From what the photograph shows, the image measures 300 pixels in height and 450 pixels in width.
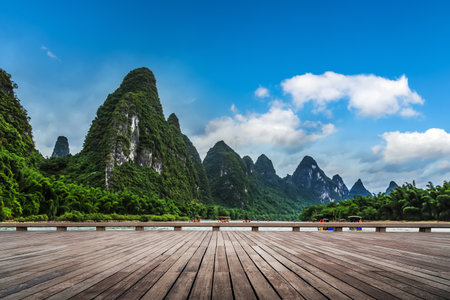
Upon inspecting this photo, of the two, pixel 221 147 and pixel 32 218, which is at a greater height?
pixel 221 147

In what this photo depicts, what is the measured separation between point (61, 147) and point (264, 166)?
125570mm

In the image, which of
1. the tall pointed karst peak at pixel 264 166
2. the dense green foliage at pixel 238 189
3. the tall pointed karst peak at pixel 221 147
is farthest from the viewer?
the tall pointed karst peak at pixel 264 166

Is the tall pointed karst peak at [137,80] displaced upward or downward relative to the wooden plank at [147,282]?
upward

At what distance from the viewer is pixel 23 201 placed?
25.0m

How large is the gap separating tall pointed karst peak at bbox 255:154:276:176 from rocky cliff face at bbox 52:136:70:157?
4678 inches

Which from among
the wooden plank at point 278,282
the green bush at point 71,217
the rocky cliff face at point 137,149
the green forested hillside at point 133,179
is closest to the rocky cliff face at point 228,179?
the green forested hillside at point 133,179

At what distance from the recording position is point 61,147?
124562mm

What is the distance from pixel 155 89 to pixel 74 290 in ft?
337

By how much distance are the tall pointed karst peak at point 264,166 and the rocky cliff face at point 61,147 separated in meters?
119

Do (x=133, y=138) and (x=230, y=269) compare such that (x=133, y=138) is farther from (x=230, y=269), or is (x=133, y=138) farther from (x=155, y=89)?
(x=230, y=269)

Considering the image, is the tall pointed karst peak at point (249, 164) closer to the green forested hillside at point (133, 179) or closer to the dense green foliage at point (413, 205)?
the green forested hillside at point (133, 179)

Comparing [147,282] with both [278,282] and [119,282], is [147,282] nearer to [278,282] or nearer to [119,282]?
[119,282]

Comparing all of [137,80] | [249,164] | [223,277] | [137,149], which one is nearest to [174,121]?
[137,80]

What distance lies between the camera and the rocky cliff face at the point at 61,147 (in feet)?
405
